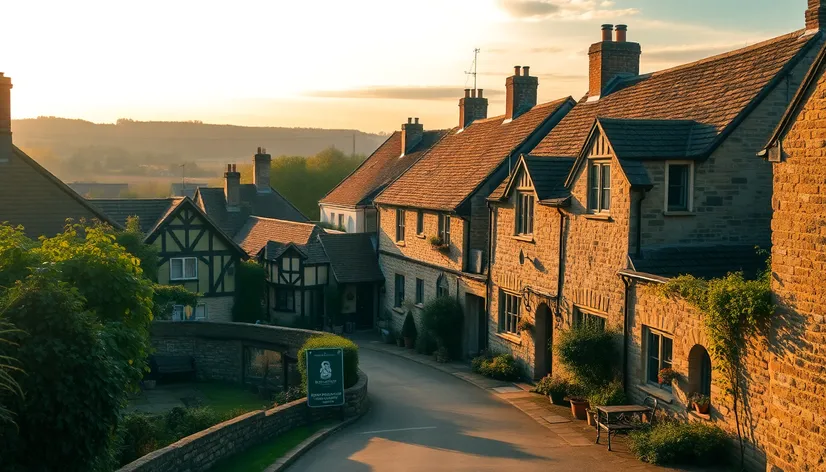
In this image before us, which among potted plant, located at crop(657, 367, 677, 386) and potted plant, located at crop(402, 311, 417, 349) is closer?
potted plant, located at crop(657, 367, 677, 386)


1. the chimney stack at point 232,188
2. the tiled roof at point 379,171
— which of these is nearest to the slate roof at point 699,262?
the tiled roof at point 379,171

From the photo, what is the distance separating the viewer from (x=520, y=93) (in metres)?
35.7

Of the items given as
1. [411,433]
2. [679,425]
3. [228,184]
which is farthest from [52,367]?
[228,184]

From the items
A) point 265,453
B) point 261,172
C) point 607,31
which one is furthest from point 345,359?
point 261,172

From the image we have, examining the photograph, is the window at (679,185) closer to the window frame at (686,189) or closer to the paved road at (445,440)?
the window frame at (686,189)

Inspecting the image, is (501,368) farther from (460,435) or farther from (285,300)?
(285,300)

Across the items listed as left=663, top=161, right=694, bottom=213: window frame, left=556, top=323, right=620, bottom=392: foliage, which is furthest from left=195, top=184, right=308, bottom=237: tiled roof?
left=663, top=161, right=694, bottom=213: window frame

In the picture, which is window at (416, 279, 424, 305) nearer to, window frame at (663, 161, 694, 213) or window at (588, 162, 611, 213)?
window at (588, 162, 611, 213)

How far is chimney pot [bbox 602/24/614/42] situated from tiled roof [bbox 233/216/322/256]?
1714 cm

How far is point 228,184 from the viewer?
50.1 m

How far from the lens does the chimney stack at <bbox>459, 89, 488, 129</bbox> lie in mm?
40750

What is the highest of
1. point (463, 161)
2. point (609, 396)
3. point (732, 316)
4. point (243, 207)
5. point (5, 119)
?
point (5, 119)

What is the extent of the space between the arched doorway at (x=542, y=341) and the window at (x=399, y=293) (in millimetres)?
11775

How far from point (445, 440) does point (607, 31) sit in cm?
1563
